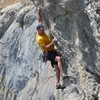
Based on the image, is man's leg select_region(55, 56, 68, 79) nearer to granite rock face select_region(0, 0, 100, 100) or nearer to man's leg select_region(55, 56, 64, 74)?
man's leg select_region(55, 56, 64, 74)

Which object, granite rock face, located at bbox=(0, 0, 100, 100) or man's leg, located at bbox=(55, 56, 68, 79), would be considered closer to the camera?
granite rock face, located at bbox=(0, 0, 100, 100)

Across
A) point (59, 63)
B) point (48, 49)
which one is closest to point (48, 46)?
point (48, 49)

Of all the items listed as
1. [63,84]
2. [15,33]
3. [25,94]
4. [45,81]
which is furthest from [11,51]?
[63,84]

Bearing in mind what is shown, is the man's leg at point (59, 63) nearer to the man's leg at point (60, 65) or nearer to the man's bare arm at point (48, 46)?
the man's leg at point (60, 65)

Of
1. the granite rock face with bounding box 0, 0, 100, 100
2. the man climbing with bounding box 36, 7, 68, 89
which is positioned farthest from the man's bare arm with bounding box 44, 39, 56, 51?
the granite rock face with bounding box 0, 0, 100, 100

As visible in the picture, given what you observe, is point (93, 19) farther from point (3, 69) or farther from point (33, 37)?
point (3, 69)

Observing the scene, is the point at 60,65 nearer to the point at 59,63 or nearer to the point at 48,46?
the point at 59,63

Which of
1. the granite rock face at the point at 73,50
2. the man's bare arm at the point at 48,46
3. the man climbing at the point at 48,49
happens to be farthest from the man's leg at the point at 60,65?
the man's bare arm at the point at 48,46

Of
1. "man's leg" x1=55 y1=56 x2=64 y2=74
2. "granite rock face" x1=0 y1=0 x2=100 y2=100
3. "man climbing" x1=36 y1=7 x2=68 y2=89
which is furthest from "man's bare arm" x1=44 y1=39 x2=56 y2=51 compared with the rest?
"man's leg" x1=55 y1=56 x2=64 y2=74

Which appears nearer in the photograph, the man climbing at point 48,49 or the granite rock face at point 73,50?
the granite rock face at point 73,50

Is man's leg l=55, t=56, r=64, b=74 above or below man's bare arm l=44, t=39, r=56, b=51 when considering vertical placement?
below

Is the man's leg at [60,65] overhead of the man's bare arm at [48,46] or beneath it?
beneath

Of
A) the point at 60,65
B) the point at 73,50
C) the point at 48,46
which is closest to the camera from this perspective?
the point at 73,50

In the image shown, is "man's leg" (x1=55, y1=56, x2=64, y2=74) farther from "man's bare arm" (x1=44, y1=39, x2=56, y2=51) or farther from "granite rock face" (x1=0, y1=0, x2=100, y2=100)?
"man's bare arm" (x1=44, y1=39, x2=56, y2=51)
